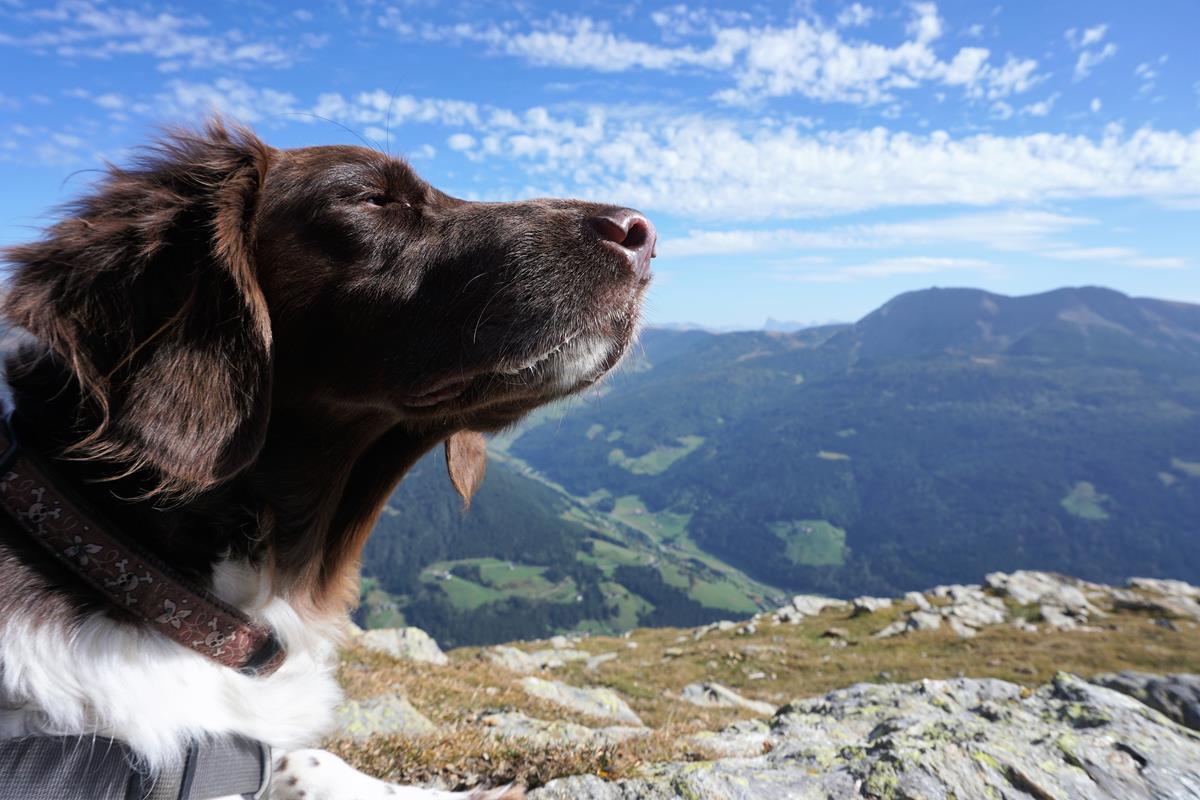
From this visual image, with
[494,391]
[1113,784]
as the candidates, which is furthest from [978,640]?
[494,391]

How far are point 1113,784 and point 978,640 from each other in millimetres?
33964

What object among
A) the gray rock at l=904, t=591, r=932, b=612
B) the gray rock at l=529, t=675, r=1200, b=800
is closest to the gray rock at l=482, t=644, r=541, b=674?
the gray rock at l=529, t=675, r=1200, b=800

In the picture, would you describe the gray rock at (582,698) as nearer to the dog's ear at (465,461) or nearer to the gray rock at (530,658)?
the gray rock at (530,658)

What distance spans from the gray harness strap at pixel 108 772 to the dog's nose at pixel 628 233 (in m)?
2.95

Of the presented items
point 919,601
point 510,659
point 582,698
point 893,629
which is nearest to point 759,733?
point 582,698

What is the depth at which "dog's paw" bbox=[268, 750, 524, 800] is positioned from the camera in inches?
135

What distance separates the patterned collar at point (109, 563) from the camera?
2488 millimetres

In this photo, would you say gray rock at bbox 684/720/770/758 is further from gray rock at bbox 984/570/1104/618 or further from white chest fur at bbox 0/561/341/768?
gray rock at bbox 984/570/1104/618

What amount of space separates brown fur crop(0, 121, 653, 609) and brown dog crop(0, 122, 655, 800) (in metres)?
0.01

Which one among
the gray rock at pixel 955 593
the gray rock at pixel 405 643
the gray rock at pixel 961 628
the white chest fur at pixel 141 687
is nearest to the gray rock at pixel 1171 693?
the white chest fur at pixel 141 687

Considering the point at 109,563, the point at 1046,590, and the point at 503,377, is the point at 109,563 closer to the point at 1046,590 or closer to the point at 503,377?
the point at 503,377

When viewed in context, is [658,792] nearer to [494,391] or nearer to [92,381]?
[494,391]

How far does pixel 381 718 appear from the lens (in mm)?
7746

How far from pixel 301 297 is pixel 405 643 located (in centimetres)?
1680
